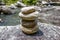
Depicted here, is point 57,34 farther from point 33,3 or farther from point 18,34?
point 33,3

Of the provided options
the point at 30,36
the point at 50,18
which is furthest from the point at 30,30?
the point at 50,18

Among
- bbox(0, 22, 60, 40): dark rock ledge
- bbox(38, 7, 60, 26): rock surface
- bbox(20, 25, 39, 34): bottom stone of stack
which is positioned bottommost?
bbox(38, 7, 60, 26): rock surface

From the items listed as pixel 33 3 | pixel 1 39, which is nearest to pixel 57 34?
pixel 1 39

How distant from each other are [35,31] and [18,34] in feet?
1.36

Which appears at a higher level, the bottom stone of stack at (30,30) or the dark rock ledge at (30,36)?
the bottom stone of stack at (30,30)

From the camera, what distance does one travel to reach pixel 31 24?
11.0 ft

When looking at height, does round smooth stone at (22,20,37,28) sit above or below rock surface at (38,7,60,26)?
above

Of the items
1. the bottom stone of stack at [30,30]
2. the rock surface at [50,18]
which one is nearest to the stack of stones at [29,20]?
the bottom stone of stack at [30,30]

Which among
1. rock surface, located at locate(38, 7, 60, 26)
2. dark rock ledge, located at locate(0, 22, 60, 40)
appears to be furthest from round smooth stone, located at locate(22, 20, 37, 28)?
rock surface, located at locate(38, 7, 60, 26)

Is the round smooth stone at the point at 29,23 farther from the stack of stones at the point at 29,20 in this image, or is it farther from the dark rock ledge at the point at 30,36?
the dark rock ledge at the point at 30,36

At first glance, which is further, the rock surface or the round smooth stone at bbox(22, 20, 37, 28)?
the rock surface

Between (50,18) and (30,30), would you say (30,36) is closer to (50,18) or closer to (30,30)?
(30,30)

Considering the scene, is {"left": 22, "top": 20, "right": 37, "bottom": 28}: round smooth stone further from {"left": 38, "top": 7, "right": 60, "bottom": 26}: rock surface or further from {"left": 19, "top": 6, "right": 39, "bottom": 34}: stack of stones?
{"left": 38, "top": 7, "right": 60, "bottom": 26}: rock surface

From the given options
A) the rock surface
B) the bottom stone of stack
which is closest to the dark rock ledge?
the bottom stone of stack
